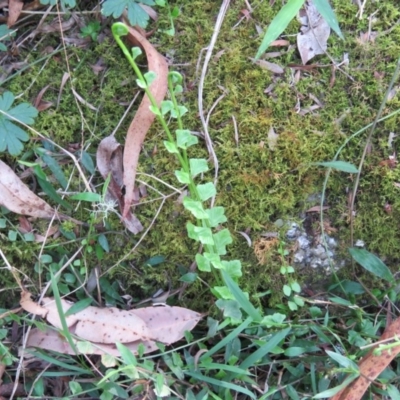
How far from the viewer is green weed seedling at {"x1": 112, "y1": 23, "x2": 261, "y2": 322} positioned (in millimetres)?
1462

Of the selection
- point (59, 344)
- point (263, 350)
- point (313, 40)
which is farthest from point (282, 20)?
point (59, 344)

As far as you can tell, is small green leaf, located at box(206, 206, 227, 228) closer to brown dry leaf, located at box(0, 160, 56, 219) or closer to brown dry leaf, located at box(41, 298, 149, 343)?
brown dry leaf, located at box(41, 298, 149, 343)

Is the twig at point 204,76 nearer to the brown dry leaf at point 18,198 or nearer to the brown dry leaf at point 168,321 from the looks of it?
the brown dry leaf at point 168,321

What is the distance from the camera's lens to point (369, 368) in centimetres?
168

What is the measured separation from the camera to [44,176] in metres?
1.83

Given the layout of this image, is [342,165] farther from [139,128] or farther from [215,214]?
[139,128]

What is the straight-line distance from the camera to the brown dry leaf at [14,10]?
6.25 feet

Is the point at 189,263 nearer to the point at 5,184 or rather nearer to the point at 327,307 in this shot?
the point at 327,307

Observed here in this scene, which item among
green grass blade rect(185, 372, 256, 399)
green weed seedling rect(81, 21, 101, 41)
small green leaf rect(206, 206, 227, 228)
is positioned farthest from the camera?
green weed seedling rect(81, 21, 101, 41)

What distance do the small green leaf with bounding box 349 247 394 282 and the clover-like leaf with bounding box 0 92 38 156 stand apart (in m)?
1.35

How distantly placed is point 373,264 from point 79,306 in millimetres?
1144

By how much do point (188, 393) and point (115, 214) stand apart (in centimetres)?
72

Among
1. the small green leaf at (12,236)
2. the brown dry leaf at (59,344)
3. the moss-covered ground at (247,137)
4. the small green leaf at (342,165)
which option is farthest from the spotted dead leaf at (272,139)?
the small green leaf at (12,236)

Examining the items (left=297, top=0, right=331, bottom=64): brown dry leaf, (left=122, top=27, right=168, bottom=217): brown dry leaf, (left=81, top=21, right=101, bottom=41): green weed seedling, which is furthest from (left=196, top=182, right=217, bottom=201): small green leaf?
(left=81, top=21, right=101, bottom=41): green weed seedling
